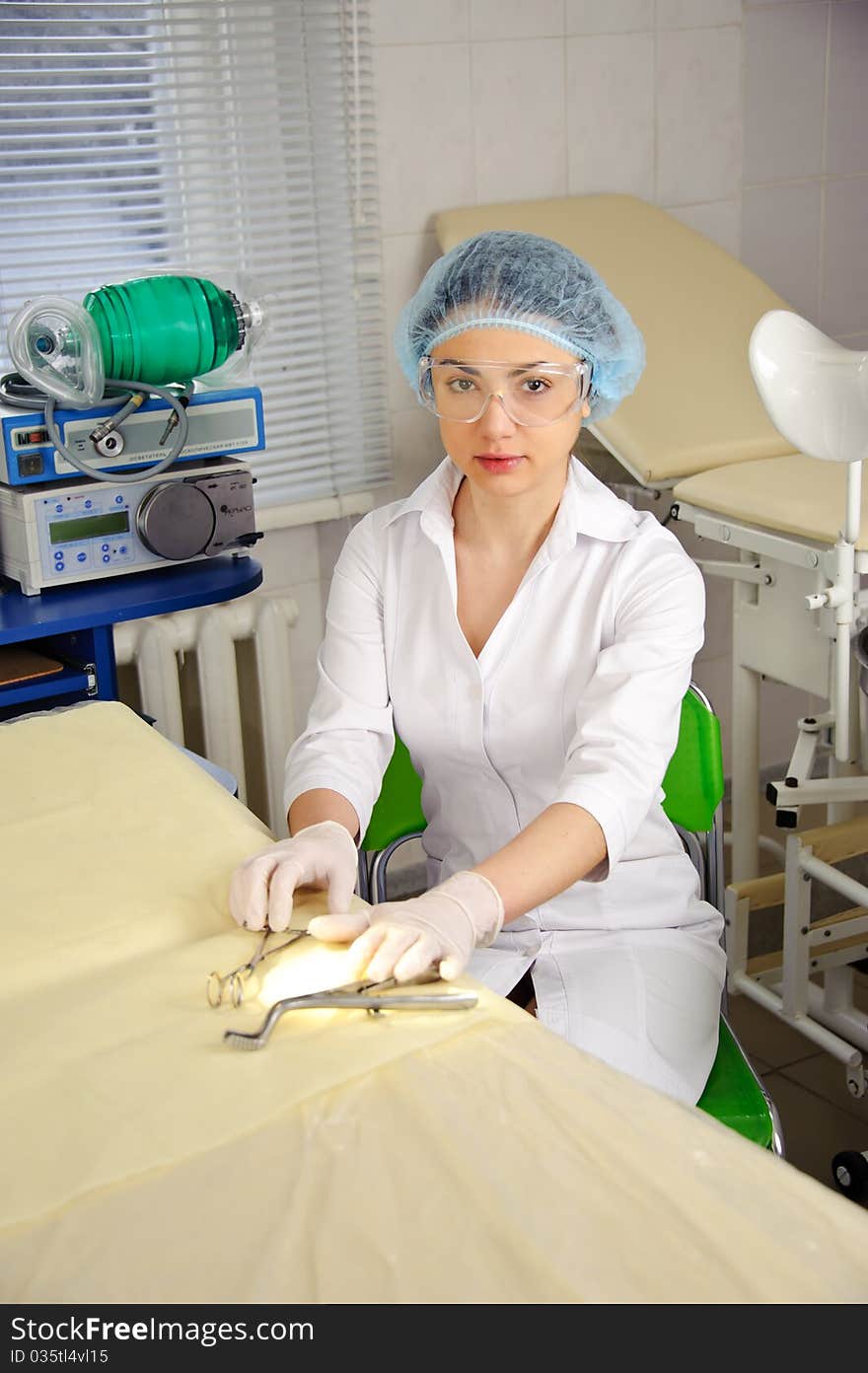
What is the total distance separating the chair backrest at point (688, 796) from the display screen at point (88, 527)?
0.68 m

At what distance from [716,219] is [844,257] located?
15.6 inches

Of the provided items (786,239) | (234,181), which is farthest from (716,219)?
(234,181)

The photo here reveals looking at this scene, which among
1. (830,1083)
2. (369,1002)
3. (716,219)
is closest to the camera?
(369,1002)

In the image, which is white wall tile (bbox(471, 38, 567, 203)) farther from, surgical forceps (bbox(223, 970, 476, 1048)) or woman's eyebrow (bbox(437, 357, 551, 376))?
surgical forceps (bbox(223, 970, 476, 1048))

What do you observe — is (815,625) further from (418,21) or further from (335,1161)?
(335,1161)

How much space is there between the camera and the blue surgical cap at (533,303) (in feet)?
5.03

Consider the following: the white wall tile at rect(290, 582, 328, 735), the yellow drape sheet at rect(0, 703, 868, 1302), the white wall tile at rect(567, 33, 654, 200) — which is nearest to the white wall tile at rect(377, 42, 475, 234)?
the white wall tile at rect(567, 33, 654, 200)

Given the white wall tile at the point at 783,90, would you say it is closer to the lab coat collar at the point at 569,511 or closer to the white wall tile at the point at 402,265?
the white wall tile at the point at 402,265

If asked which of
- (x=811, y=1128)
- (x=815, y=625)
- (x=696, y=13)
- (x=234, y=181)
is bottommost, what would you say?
(x=811, y=1128)

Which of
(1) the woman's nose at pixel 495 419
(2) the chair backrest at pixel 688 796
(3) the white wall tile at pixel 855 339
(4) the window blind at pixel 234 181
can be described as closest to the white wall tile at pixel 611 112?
(4) the window blind at pixel 234 181

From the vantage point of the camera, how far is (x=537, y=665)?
1.60 metres

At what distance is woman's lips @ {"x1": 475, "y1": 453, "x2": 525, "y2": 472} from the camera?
1.54m

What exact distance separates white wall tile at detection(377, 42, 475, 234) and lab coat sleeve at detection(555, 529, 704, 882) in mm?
1300

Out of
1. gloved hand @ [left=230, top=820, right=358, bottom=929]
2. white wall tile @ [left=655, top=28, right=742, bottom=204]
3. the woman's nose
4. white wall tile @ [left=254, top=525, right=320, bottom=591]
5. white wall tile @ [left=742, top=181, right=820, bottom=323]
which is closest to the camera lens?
gloved hand @ [left=230, top=820, right=358, bottom=929]
